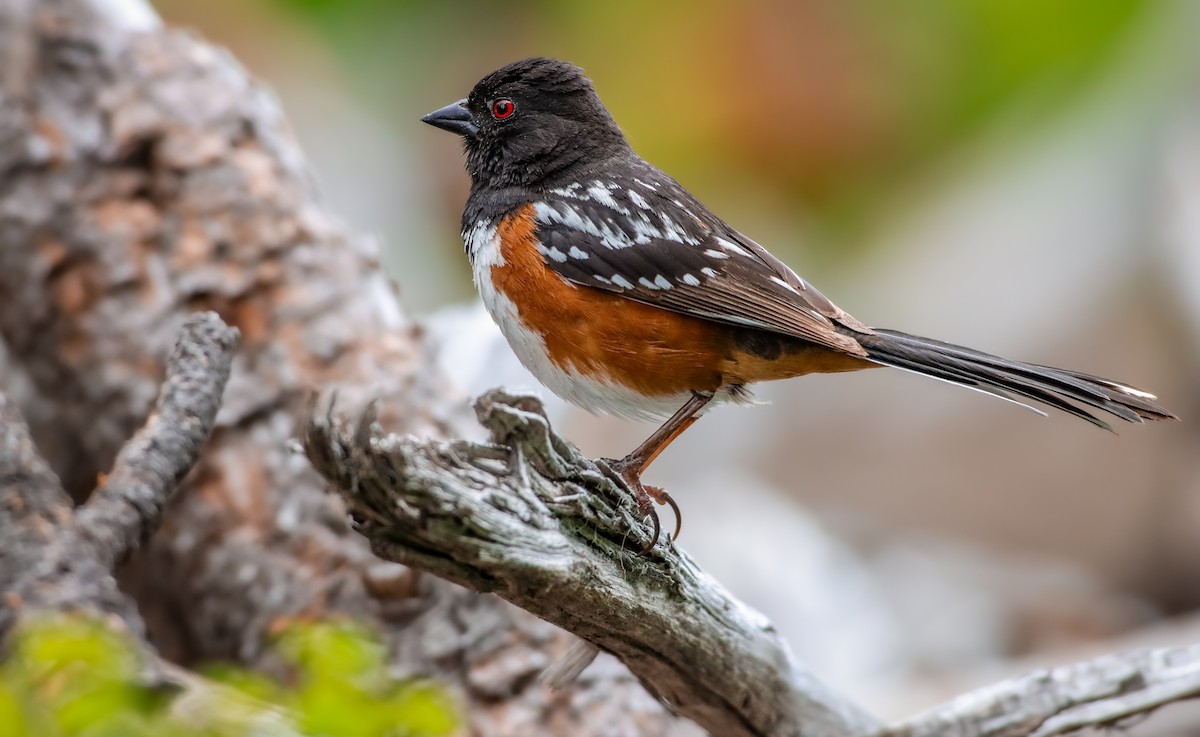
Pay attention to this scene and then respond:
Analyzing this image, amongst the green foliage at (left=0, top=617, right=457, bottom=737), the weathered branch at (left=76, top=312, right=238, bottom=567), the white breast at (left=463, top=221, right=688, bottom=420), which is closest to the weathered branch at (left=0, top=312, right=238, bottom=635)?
the weathered branch at (left=76, top=312, right=238, bottom=567)

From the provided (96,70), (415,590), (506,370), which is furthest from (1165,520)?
(96,70)

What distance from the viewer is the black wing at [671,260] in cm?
263

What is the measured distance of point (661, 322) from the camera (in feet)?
8.63

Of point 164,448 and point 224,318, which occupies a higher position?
point 224,318

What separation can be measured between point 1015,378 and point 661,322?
30.3 inches

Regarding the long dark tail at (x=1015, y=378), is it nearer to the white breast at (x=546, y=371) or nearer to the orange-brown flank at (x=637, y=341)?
the orange-brown flank at (x=637, y=341)

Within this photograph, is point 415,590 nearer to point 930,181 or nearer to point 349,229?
point 349,229

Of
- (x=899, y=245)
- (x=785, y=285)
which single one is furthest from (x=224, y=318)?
(x=899, y=245)

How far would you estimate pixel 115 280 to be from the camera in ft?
11.6

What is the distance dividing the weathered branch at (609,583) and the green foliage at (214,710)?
1.10 feet

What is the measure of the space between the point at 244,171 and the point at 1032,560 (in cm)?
445

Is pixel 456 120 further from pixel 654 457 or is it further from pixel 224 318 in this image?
pixel 654 457

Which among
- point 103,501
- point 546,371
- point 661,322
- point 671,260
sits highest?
point 671,260

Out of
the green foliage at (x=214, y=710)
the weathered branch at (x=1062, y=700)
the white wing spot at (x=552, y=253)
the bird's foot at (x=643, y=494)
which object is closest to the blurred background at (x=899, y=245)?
the white wing spot at (x=552, y=253)
